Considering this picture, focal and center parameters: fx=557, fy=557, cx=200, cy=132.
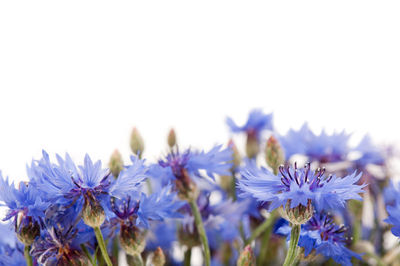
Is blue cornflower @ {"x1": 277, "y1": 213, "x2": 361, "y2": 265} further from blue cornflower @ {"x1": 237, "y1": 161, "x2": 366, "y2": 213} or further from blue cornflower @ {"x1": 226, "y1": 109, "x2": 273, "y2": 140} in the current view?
blue cornflower @ {"x1": 226, "y1": 109, "x2": 273, "y2": 140}

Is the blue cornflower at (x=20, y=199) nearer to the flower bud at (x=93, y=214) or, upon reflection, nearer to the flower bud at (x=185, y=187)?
the flower bud at (x=93, y=214)

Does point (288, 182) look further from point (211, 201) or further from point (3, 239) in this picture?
point (3, 239)

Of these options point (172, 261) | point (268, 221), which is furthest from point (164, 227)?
point (268, 221)

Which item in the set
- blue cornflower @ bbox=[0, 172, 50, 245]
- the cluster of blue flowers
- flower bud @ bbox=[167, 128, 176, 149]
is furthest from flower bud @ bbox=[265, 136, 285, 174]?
blue cornflower @ bbox=[0, 172, 50, 245]

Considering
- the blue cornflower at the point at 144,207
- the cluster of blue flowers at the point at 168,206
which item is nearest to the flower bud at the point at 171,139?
the cluster of blue flowers at the point at 168,206

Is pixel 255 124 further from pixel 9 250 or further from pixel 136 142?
pixel 9 250
